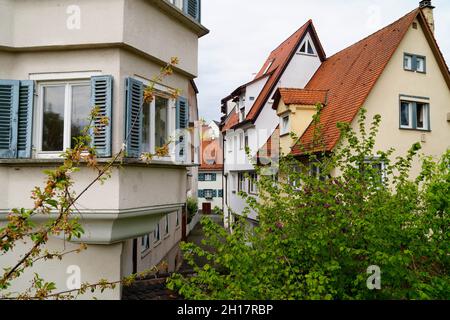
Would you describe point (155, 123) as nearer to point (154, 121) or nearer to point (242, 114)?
point (154, 121)

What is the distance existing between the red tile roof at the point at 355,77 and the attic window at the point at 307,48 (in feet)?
9.43

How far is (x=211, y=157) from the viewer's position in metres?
42.2

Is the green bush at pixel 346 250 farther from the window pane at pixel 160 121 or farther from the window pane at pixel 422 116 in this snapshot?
the window pane at pixel 422 116

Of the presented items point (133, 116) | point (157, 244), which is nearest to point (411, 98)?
point (157, 244)

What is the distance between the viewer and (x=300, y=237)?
478 centimetres

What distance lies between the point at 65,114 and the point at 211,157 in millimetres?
36262

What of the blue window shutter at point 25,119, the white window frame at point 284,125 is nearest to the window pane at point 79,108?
the blue window shutter at point 25,119

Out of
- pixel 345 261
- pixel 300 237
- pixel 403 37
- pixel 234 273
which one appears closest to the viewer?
pixel 234 273

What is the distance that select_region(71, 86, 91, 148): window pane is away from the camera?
19.7 ft

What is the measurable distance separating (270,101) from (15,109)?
15.9 meters

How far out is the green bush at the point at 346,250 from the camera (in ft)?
12.4
